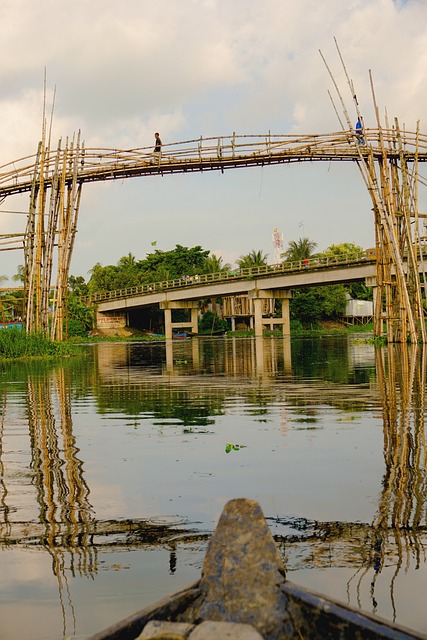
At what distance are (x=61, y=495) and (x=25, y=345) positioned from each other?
63.7 ft

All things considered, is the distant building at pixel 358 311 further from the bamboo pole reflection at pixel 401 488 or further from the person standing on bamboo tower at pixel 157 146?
the bamboo pole reflection at pixel 401 488

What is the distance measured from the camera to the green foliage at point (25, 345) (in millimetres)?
24219

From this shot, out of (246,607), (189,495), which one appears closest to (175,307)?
(189,495)

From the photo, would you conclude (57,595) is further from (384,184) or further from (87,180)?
(87,180)

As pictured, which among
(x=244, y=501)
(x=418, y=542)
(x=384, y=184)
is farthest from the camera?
(x=384, y=184)

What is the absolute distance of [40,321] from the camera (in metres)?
29.0

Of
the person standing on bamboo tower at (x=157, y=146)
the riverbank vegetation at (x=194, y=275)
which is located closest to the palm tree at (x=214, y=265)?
the riverbank vegetation at (x=194, y=275)

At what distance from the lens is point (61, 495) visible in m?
6.03

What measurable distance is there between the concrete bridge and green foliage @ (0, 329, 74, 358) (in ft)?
79.1

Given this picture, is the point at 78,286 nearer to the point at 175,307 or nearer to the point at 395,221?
the point at 175,307

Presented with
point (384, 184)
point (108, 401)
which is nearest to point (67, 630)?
point (108, 401)

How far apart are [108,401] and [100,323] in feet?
192

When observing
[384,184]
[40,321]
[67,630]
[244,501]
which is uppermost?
[384,184]

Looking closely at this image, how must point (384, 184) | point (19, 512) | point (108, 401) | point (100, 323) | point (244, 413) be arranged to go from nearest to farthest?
1. point (19, 512)
2. point (244, 413)
3. point (108, 401)
4. point (384, 184)
5. point (100, 323)
